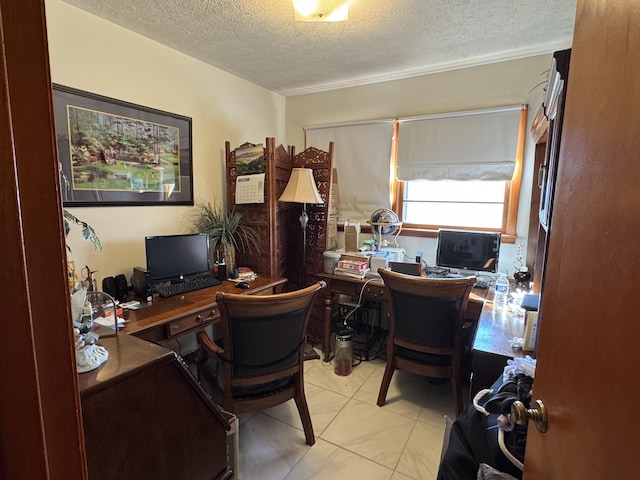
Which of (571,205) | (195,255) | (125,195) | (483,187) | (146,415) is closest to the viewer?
(571,205)

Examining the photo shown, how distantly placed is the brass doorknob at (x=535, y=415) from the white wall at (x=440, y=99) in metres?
2.16

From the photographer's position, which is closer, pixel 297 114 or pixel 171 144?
pixel 171 144

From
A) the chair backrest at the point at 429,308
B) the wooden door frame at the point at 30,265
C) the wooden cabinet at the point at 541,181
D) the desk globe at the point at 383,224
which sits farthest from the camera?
the desk globe at the point at 383,224

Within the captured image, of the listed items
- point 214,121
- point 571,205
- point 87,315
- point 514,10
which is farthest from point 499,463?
point 214,121

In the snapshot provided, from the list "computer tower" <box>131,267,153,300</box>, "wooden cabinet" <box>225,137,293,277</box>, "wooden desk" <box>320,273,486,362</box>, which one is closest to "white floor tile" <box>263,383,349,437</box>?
"wooden desk" <box>320,273,486,362</box>

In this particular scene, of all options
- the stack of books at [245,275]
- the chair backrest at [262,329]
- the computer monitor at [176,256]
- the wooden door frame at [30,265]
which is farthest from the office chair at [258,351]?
the wooden door frame at [30,265]

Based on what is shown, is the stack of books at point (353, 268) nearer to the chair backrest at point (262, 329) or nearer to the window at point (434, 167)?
the window at point (434, 167)

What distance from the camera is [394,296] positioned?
2094 mm

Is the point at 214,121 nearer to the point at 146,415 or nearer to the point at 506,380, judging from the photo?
the point at 146,415

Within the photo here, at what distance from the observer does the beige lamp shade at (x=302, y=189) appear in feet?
8.73

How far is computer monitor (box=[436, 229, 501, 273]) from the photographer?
2.52 meters

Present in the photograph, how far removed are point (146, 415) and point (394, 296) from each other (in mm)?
1542

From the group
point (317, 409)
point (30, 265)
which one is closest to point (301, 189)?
Result: point (317, 409)

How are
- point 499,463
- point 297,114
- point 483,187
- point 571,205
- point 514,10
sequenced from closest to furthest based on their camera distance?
1. point 571,205
2. point 499,463
3. point 514,10
4. point 483,187
5. point 297,114
